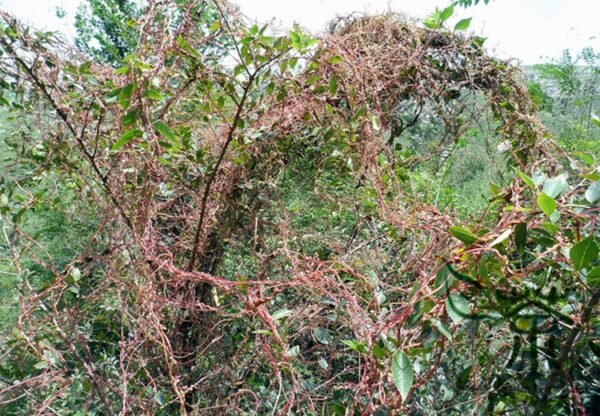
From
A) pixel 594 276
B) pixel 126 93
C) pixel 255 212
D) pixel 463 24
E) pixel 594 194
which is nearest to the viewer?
pixel 594 276

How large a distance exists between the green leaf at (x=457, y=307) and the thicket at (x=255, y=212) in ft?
0.42

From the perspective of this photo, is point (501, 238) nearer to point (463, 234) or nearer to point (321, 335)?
point (463, 234)

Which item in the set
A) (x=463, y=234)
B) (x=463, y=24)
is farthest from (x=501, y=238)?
(x=463, y=24)

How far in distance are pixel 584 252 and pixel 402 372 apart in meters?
0.28

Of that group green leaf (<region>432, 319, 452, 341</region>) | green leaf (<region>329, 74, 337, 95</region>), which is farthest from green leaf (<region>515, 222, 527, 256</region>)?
green leaf (<region>329, 74, 337, 95</region>)

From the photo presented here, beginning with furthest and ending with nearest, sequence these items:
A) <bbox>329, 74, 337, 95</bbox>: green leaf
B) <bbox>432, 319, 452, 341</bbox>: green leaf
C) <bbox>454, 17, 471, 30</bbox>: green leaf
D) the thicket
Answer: <bbox>454, 17, 471, 30</bbox>: green leaf
<bbox>329, 74, 337, 95</bbox>: green leaf
the thicket
<bbox>432, 319, 452, 341</bbox>: green leaf

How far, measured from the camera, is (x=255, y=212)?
1.65m

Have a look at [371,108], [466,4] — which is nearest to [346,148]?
[371,108]

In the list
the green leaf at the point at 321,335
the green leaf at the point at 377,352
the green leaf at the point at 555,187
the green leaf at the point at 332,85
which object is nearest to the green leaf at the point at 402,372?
the green leaf at the point at 377,352

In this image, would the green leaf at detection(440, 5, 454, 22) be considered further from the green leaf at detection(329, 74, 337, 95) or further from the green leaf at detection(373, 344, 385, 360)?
the green leaf at detection(373, 344, 385, 360)

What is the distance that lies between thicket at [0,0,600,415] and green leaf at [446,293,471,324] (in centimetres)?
13

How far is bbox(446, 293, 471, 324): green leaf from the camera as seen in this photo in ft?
2.54

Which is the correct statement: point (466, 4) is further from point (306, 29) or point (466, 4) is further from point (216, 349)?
point (216, 349)

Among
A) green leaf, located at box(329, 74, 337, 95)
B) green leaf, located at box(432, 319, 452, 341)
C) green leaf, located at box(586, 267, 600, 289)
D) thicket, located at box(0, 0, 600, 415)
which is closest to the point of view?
green leaf, located at box(586, 267, 600, 289)
